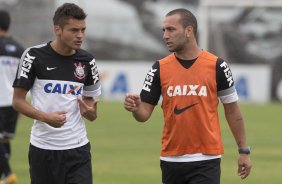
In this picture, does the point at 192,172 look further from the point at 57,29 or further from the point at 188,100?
the point at 57,29

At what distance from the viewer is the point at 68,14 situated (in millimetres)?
8688

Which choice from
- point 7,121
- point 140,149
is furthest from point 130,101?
point 140,149

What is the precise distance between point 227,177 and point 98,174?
2113mm

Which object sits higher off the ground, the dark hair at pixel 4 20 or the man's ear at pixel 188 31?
the dark hair at pixel 4 20

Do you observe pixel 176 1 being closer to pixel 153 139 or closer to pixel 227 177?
pixel 153 139

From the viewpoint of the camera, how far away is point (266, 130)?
23922 millimetres

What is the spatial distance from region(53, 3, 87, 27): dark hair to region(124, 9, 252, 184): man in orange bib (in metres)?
0.85

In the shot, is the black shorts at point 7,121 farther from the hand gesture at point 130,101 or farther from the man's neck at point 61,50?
the hand gesture at point 130,101

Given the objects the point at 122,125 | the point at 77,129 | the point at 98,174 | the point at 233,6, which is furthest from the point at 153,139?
the point at 233,6

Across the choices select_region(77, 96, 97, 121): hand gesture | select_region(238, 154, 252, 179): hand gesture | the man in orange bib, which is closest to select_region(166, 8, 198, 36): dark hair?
the man in orange bib

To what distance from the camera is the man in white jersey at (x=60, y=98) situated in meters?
8.66

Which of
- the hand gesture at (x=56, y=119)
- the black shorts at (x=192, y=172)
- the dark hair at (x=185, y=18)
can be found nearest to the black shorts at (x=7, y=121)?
the hand gesture at (x=56, y=119)

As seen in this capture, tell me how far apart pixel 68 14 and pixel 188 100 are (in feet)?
4.74

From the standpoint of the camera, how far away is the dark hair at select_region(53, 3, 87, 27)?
867 centimetres
